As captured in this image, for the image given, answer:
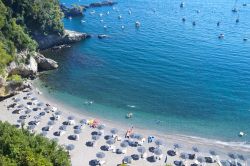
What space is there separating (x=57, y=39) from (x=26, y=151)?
70.1m

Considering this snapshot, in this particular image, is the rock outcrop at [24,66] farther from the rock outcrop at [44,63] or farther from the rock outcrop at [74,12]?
the rock outcrop at [74,12]

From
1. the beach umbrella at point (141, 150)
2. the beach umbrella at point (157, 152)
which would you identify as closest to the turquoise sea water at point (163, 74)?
the beach umbrella at point (157, 152)

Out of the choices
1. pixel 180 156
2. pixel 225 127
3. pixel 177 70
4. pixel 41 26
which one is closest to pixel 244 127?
pixel 225 127

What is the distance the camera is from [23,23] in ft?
355

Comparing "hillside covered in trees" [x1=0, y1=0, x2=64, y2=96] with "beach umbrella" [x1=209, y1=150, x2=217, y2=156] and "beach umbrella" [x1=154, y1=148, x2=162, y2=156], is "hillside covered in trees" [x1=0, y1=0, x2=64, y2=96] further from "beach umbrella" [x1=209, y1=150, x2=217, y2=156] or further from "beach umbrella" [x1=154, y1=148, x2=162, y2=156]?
"beach umbrella" [x1=209, y1=150, x2=217, y2=156]

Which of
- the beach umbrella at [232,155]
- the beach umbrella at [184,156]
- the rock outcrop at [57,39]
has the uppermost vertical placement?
the rock outcrop at [57,39]

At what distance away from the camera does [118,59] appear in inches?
4510

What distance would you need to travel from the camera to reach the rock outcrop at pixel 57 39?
11606 centimetres

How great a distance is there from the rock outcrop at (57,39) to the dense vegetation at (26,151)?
187 feet

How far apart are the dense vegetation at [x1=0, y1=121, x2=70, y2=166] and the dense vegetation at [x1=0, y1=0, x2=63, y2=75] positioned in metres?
29.9

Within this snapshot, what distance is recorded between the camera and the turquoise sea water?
86.8 m

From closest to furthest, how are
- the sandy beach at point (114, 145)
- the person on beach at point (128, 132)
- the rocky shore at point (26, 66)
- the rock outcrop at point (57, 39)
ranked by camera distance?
the sandy beach at point (114, 145) < the person on beach at point (128, 132) < the rocky shore at point (26, 66) < the rock outcrop at point (57, 39)

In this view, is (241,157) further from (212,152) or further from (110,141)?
(110,141)

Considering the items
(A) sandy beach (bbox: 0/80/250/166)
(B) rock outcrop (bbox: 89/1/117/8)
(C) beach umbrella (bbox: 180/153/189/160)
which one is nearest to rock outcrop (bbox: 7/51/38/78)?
(A) sandy beach (bbox: 0/80/250/166)
